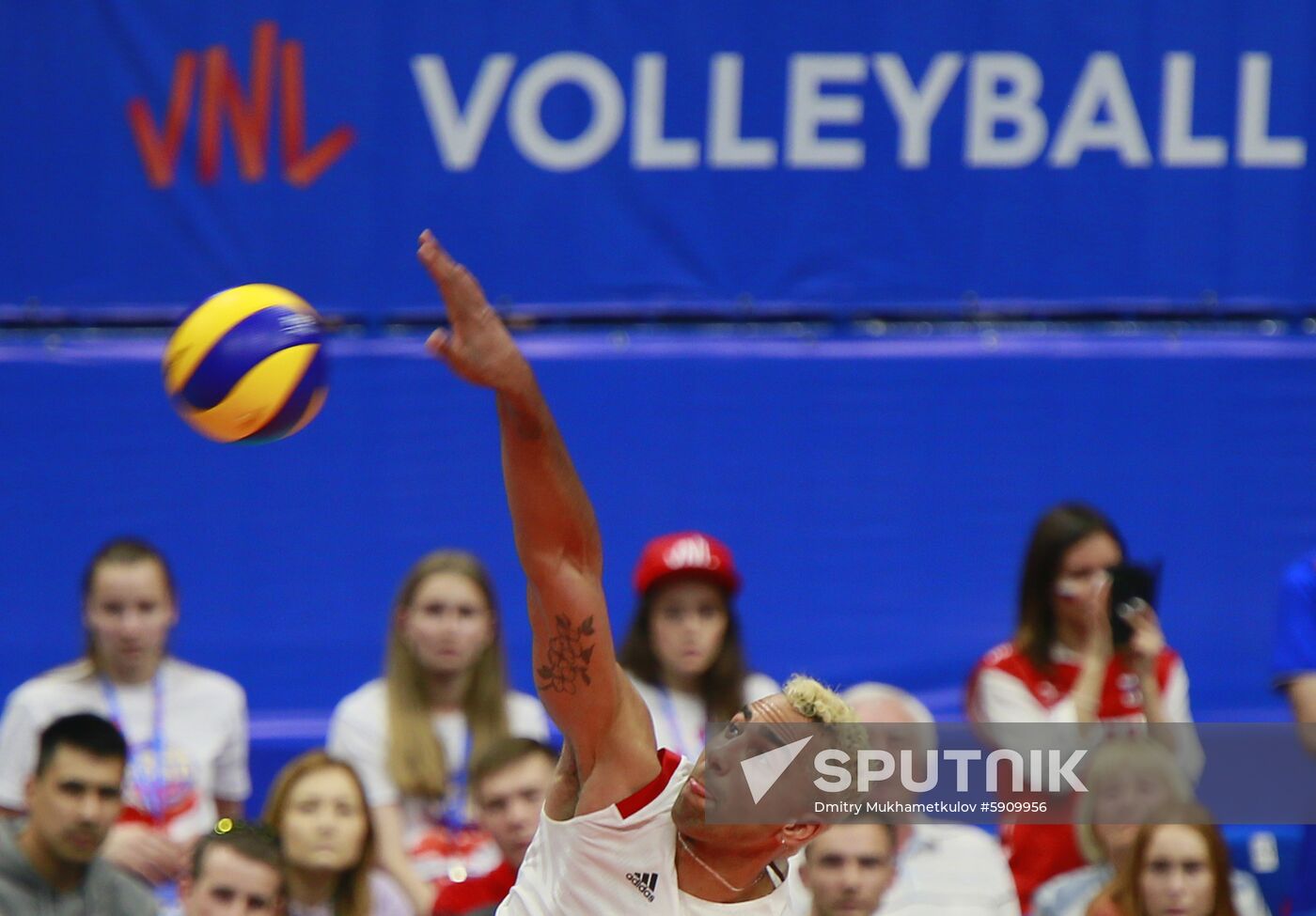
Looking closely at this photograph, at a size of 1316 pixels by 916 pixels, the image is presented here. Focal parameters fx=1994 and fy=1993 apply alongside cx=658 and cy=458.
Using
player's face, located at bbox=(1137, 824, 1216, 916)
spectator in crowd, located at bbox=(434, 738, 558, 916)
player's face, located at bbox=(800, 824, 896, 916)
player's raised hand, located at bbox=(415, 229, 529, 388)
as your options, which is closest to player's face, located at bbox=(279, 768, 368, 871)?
spectator in crowd, located at bbox=(434, 738, 558, 916)

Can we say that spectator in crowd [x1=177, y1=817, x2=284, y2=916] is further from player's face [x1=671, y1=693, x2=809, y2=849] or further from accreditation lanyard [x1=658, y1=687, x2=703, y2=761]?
player's face [x1=671, y1=693, x2=809, y2=849]

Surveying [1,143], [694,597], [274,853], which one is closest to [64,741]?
[274,853]

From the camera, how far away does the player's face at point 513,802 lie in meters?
5.25

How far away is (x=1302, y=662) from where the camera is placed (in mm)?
4957

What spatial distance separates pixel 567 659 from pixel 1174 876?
82.4 inches

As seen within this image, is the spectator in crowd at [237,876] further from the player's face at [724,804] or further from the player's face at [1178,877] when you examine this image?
the player's face at [1178,877]

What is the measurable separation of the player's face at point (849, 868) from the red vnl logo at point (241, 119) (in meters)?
3.56

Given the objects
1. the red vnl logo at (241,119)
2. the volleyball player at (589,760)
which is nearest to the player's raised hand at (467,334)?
the volleyball player at (589,760)

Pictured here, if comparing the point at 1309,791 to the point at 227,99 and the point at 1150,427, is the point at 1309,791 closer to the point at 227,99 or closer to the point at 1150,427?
the point at 1150,427

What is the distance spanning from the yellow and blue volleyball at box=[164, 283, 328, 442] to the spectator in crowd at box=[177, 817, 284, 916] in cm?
121

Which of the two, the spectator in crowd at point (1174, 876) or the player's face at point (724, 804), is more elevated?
the spectator in crowd at point (1174, 876)

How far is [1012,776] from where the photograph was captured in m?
5.59

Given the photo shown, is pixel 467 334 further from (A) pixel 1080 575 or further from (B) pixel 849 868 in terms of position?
(A) pixel 1080 575

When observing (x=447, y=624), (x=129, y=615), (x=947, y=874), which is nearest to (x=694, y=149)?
(x=447, y=624)
